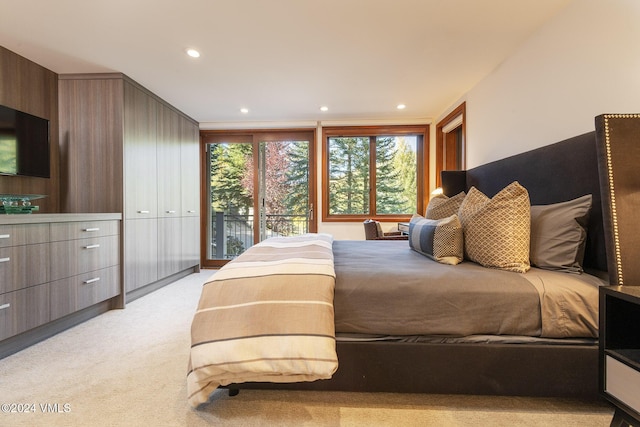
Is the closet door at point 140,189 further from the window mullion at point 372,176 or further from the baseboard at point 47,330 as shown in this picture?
the window mullion at point 372,176

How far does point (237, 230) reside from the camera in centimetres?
483

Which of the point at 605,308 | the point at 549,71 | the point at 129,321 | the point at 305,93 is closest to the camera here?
the point at 605,308

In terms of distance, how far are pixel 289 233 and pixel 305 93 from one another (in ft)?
7.54

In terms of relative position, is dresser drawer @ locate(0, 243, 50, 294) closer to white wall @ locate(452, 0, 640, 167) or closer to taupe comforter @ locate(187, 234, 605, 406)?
taupe comforter @ locate(187, 234, 605, 406)

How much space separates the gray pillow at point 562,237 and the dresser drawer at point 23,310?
3.27 metres

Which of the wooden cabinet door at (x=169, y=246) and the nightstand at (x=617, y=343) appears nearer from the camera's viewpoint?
the nightstand at (x=617, y=343)

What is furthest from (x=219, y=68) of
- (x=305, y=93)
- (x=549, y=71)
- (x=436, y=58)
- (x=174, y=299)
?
(x=549, y=71)

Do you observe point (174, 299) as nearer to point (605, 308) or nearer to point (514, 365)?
point (514, 365)

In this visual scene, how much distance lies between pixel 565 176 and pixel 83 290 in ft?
12.2

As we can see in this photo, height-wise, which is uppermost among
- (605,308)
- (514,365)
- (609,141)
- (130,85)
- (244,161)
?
(130,85)

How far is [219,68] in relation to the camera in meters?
2.74

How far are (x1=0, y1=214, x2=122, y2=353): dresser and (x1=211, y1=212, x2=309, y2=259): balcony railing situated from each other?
201 cm

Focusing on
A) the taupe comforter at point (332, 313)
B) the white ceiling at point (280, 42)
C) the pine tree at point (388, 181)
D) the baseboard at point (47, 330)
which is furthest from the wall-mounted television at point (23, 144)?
the pine tree at point (388, 181)

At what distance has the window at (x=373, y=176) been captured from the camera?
14.8 feet
